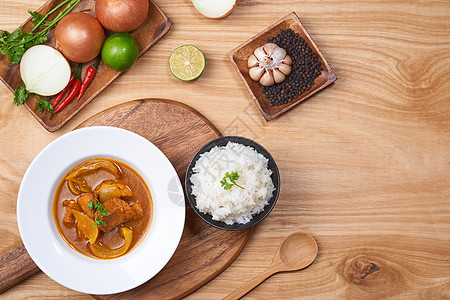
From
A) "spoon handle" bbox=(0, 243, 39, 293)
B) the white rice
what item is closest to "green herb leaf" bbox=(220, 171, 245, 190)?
the white rice

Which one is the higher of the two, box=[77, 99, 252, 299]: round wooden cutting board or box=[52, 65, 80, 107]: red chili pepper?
box=[52, 65, 80, 107]: red chili pepper

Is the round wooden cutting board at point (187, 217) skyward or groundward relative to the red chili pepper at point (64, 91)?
groundward

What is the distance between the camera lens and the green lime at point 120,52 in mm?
2590

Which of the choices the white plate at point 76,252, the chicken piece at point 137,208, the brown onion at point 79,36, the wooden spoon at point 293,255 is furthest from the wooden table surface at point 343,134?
the chicken piece at point 137,208

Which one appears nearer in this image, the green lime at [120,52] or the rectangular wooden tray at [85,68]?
the green lime at [120,52]

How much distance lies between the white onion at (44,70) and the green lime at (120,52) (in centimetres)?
29

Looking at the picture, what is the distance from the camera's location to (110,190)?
8.07 feet

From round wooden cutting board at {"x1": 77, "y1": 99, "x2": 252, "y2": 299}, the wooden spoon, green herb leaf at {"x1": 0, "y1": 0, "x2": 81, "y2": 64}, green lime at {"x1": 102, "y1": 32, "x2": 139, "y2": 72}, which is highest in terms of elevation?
green herb leaf at {"x1": 0, "y1": 0, "x2": 81, "y2": 64}

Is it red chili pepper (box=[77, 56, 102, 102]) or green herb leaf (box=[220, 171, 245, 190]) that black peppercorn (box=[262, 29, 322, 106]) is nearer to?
green herb leaf (box=[220, 171, 245, 190])

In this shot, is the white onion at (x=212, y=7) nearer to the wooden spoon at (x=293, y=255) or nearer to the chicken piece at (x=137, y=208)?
the chicken piece at (x=137, y=208)

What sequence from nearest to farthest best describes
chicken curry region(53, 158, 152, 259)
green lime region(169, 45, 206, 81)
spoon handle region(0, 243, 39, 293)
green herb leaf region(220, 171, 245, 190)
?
green herb leaf region(220, 171, 245, 190) < chicken curry region(53, 158, 152, 259) < spoon handle region(0, 243, 39, 293) < green lime region(169, 45, 206, 81)

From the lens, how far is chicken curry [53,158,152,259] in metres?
2.46

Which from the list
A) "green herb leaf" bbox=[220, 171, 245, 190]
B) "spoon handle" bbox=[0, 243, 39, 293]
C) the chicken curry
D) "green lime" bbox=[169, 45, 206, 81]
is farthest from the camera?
"green lime" bbox=[169, 45, 206, 81]

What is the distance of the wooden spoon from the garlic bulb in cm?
101
